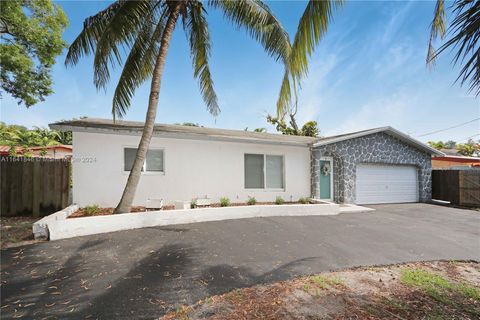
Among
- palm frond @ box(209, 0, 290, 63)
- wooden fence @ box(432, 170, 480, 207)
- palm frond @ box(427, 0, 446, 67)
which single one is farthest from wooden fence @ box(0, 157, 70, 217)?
wooden fence @ box(432, 170, 480, 207)

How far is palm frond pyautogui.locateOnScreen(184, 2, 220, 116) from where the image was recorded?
8.11m

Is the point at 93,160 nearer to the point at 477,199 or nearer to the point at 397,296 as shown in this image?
the point at 397,296

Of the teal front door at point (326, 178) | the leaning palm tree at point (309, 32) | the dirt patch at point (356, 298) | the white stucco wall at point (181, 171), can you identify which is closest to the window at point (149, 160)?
the white stucco wall at point (181, 171)

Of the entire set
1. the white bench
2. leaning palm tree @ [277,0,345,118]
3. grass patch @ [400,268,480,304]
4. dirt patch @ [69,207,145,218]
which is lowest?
grass patch @ [400,268,480,304]

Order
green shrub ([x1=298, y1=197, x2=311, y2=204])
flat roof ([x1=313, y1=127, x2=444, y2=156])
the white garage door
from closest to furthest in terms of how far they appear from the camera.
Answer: green shrub ([x1=298, y1=197, x2=311, y2=204]) < flat roof ([x1=313, y1=127, x2=444, y2=156]) < the white garage door

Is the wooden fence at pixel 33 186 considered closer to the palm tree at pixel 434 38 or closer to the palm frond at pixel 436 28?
the palm tree at pixel 434 38

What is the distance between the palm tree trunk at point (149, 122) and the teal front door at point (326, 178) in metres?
8.42

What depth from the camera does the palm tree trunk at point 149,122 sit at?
677 centimetres

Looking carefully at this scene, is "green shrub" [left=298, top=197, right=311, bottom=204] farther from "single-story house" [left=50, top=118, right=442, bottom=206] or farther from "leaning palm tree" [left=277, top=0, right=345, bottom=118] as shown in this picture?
"leaning palm tree" [left=277, top=0, right=345, bottom=118]

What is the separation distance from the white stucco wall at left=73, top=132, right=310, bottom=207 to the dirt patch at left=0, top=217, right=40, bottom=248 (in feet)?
4.92

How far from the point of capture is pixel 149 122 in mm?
7016

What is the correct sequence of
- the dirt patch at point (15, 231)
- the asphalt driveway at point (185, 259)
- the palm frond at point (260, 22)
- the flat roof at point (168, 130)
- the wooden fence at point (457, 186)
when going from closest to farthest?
the asphalt driveway at point (185, 259), the dirt patch at point (15, 231), the palm frond at point (260, 22), the flat roof at point (168, 130), the wooden fence at point (457, 186)

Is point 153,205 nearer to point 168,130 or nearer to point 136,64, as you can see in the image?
point 168,130

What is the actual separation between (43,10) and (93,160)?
29.4 feet
